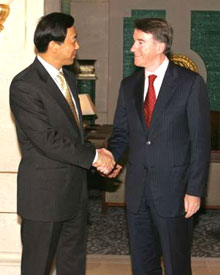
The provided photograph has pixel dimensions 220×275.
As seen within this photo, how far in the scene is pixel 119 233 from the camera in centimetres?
646

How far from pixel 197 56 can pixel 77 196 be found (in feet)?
29.1

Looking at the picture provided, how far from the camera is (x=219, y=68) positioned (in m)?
12.3

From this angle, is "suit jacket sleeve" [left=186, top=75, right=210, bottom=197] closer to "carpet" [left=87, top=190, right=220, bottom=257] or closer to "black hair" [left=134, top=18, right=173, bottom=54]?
"black hair" [left=134, top=18, right=173, bottom=54]

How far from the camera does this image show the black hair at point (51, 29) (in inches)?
140

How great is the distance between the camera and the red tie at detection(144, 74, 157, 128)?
12.2 feet

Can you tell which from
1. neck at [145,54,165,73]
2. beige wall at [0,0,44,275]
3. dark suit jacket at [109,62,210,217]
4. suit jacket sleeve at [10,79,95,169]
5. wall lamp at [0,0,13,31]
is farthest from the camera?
beige wall at [0,0,44,275]

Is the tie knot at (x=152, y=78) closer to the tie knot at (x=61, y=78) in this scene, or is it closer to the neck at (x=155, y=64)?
the neck at (x=155, y=64)

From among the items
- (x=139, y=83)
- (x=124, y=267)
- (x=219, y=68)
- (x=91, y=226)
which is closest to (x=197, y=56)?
(x=219, y=68)

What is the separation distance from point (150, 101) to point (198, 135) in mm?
368

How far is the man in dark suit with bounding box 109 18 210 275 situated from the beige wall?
93 centimetres

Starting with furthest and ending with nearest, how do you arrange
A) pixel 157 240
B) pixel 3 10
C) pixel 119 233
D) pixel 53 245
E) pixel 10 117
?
pixel 119 233 → pixel 10 117 → pixel 3 10 → pixel 157 240 → pixel 53 245

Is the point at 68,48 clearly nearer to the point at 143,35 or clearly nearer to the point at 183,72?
the point at 143,35

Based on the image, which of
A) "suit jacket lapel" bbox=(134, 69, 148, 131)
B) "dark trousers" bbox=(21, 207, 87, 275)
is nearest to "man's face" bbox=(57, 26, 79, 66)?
"suit jacket lapel" bbox=(134, 69, 148, 131)

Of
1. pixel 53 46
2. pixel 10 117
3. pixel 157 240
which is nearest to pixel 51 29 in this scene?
pixel 53 46
